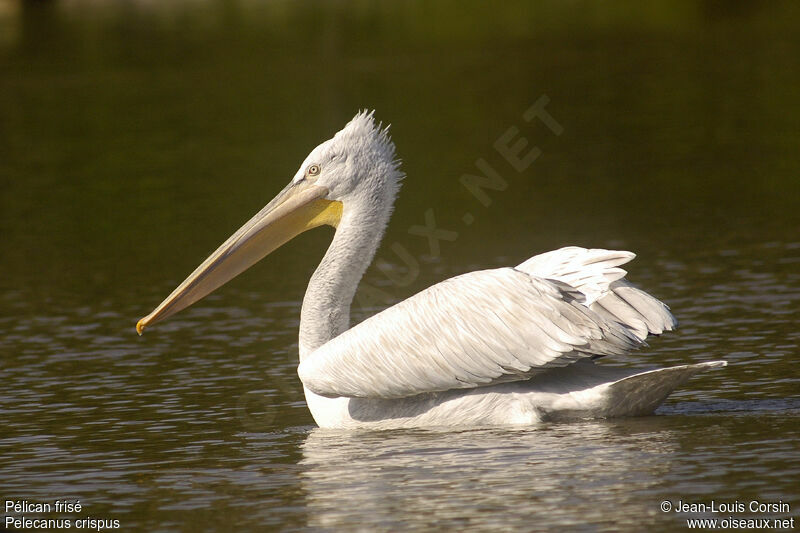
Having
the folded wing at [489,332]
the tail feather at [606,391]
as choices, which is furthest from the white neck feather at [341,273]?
the tail feather at [606,391]

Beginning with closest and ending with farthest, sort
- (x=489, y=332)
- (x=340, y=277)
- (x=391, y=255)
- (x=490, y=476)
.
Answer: (x=490, y=476), (x=489, y=332), (x=340, y=277), (x=391, y=255)

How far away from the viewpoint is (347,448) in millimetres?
6461

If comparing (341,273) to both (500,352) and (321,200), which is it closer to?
(321,200)

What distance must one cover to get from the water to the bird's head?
27.5 inches

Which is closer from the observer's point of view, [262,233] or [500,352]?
[500,352]

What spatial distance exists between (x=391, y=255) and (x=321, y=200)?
4767 millimetres

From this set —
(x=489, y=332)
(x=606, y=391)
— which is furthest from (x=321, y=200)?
(x=606, y=391)

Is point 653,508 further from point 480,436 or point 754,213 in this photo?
point 754,213

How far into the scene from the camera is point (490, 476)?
5.68m

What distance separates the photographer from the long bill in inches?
289

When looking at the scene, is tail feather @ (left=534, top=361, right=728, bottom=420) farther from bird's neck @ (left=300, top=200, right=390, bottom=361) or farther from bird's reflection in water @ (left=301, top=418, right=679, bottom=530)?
bird's neck @ (left=300, top=200, right=390, bottom=361)

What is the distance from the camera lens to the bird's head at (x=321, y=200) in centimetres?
724

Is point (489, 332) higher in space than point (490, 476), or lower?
higher

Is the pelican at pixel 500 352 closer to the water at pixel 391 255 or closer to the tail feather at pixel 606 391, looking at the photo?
the tail feather at pixel 606 391
